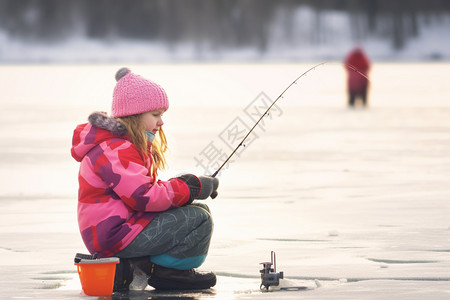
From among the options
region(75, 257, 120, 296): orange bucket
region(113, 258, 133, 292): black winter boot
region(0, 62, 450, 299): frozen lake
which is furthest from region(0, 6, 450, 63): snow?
region(75, 257, 120, 296): orange bucket

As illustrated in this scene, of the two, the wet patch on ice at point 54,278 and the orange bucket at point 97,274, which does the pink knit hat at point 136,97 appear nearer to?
the orange bucket at point 97,274

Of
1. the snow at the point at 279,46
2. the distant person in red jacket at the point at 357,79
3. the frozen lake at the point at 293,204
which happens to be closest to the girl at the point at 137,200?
the frozen lake at the point at 293,204

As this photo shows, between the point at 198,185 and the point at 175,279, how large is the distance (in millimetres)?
406

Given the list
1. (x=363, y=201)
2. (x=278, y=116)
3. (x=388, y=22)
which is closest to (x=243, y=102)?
(x=278, y=116)

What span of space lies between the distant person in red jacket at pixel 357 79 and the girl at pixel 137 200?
16.6 metres

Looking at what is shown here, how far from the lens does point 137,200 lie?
4.07 m

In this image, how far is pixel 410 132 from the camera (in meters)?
14.2

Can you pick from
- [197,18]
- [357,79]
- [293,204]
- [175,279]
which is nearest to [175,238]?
[175,279]

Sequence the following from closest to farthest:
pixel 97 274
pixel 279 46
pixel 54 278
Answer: pixel 97 274, pixel 54 278, pixel 279 46

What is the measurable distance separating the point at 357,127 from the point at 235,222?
920 centimetres

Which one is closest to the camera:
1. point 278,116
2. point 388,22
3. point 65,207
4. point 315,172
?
point 65,207

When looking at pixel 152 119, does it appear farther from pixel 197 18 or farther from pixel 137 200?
pixel 197 18

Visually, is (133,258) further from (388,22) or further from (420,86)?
(388,22)

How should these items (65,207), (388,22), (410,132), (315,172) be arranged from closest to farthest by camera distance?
(65,207)
(315,172)
(410,132)
(388,22)
